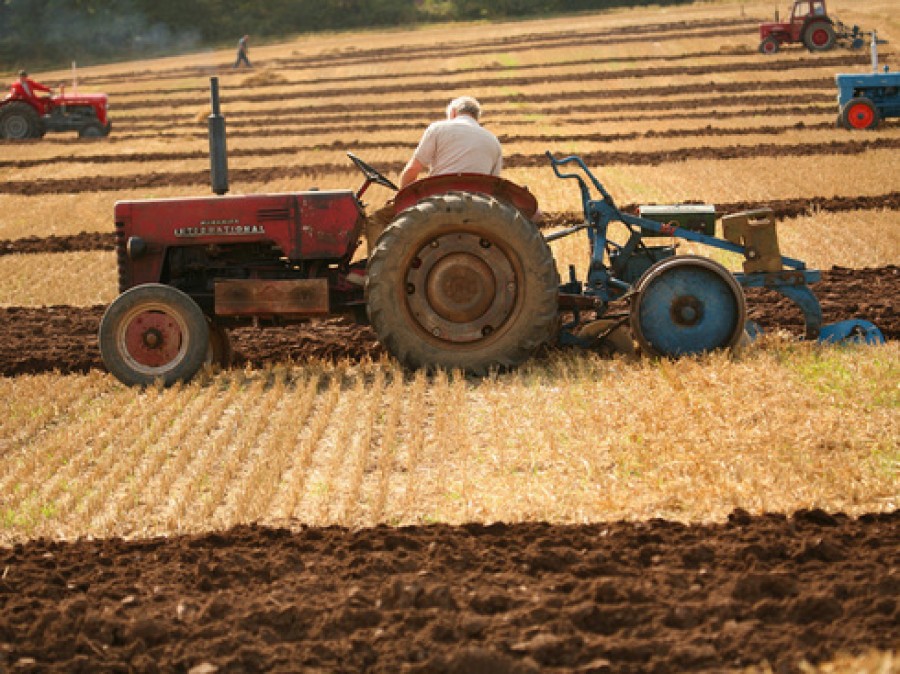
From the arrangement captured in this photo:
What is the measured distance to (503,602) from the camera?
4.77m

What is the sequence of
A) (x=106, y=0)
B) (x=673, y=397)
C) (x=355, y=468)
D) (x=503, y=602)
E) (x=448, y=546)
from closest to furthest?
(x=503, y=602)
(x=448, y=546)
(x=355, y=468)
(x=673, y=397)
(x=106, y=0)

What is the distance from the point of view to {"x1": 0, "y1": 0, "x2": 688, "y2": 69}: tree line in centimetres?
5581

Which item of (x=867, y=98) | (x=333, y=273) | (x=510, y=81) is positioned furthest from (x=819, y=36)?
(x=333, y=273)

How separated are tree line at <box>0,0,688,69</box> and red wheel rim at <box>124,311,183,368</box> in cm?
4907

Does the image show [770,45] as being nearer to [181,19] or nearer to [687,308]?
[687,308]

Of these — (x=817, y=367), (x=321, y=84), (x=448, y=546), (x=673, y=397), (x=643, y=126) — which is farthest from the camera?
(x=321, y=84)

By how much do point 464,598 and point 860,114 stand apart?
20638 mm

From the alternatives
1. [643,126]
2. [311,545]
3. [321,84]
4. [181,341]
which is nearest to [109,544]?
[311,545]

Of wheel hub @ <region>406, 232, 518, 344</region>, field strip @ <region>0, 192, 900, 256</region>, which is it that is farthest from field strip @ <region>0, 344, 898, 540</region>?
field strip @ <region>0, 192, 900, 256</region>

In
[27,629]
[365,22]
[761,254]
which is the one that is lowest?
[27,629]

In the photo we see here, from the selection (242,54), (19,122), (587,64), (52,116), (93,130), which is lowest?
(93,130)

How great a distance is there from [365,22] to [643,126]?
37.4 metres

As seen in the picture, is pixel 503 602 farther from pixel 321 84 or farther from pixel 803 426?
pixel 321 84

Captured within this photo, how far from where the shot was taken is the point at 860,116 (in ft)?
77.5
